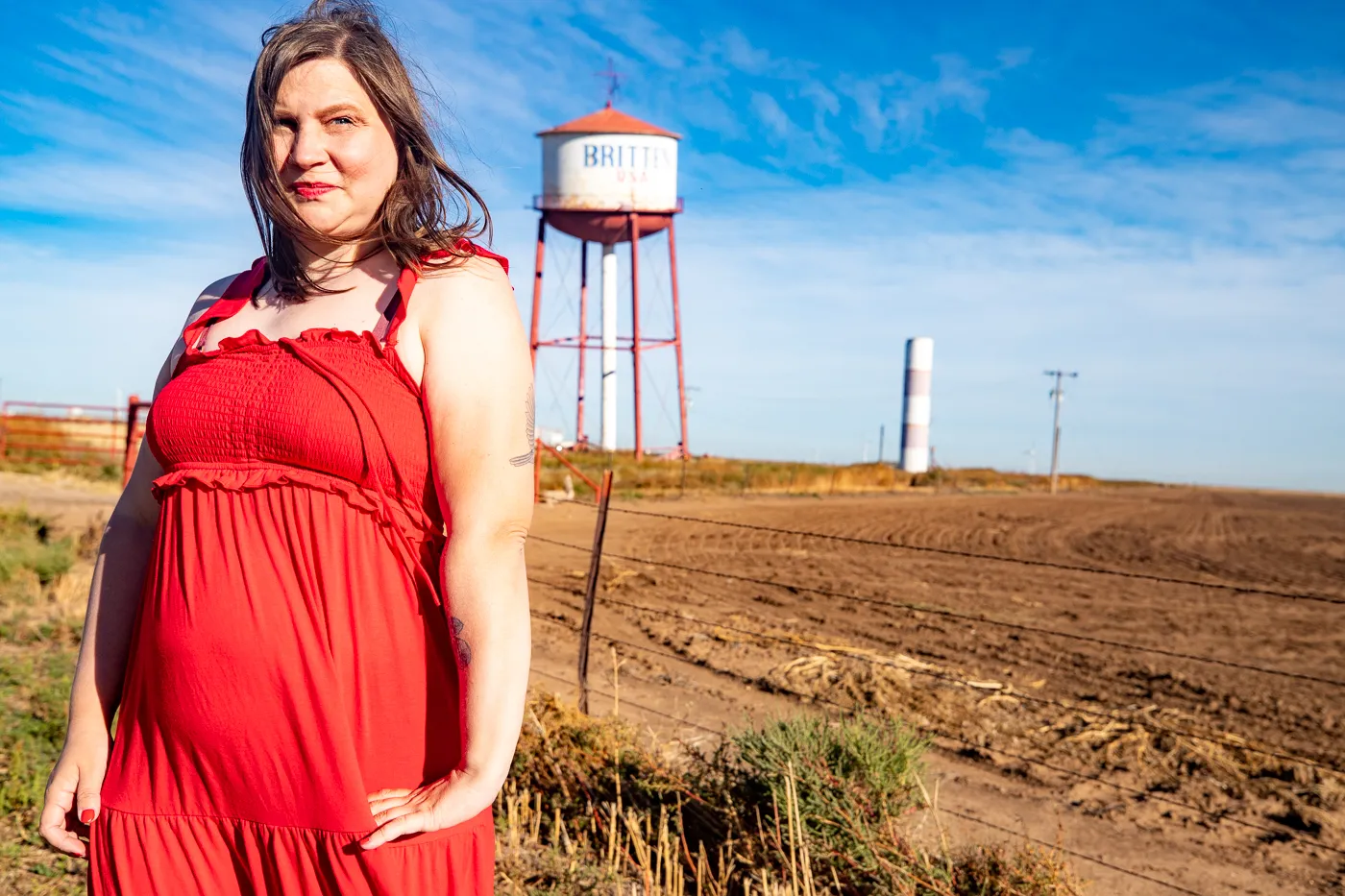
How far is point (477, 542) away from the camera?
1.30 metres

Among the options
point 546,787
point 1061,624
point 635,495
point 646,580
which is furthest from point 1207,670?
point 635,495

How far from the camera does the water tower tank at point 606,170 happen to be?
3097cm

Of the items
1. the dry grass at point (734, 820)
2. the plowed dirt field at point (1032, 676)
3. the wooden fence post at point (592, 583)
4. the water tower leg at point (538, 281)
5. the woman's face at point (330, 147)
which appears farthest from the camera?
the water tower leg at point (538, 281)

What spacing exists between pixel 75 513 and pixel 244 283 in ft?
43.6

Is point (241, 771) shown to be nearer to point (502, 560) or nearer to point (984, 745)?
point (502, 560)

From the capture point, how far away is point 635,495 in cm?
2242

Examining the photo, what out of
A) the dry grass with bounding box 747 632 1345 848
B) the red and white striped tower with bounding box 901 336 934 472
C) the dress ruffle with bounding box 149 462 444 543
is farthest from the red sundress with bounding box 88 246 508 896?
the red and white striped tower with bounding box 901 336 934 472

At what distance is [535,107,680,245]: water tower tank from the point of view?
3097 centimetres

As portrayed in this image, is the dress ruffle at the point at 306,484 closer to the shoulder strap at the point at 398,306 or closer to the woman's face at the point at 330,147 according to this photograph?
the shoulder strap at the point at 398,306

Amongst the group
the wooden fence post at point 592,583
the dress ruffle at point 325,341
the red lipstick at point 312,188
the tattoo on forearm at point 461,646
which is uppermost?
the red lipstick at point 312,188

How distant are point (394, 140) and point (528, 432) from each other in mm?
441

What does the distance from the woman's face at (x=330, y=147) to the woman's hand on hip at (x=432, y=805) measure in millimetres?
737

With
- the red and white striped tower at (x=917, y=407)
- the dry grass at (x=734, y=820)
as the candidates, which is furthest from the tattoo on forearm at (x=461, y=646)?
the red and white striped tower at (x=917, y=407)

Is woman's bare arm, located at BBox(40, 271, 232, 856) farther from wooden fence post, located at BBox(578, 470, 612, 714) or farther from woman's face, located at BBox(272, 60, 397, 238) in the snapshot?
wooden fence post, located at BBox(578, 470, 612, 714)
